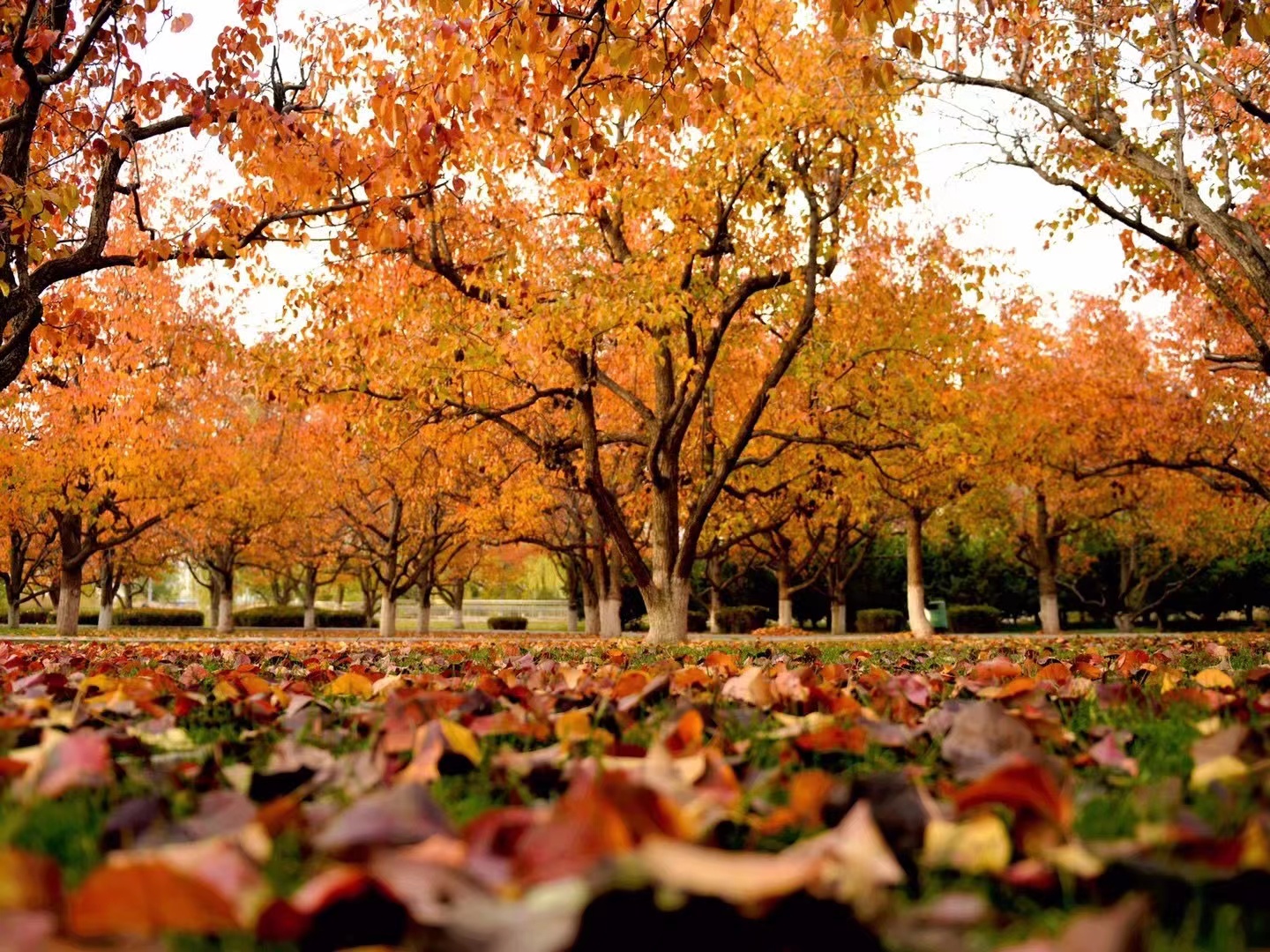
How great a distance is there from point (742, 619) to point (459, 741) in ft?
108

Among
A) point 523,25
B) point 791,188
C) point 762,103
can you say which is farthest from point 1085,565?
point 523,25

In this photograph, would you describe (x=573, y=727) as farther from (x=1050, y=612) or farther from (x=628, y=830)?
(x=1050, y=612)

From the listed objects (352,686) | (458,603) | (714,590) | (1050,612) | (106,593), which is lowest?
(458,603)

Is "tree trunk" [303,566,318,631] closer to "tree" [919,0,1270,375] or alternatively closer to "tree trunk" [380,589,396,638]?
"tree trunk" [380,589,396,638]

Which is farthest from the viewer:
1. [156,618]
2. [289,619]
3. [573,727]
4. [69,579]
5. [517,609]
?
[517,609]

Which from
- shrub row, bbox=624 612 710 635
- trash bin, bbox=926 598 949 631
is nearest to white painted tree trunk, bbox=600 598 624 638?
shrub row, bbox=624 612 710 635

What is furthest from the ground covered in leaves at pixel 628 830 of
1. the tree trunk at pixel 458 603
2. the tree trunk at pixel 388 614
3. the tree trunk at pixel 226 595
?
the tree trunk at pixel 458 603

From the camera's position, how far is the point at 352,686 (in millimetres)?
3252

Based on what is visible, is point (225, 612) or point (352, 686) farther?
point (225, 612)

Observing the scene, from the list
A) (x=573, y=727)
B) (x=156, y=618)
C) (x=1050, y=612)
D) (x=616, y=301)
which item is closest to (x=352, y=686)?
(x=573, y=727)

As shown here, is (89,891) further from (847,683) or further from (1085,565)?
(1085,565)

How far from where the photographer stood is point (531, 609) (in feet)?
181

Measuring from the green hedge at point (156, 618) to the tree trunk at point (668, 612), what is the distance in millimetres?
34922

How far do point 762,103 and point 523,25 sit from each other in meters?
6.45
